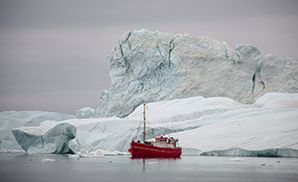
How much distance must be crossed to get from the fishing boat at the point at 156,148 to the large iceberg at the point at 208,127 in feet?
4.72

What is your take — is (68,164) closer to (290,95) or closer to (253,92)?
(290,95)

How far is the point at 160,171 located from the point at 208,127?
15.1 meters

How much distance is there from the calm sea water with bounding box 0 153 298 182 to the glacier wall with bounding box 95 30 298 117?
20847 mm

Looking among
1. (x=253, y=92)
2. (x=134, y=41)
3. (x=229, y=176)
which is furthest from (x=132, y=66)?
(x=229, y=176)

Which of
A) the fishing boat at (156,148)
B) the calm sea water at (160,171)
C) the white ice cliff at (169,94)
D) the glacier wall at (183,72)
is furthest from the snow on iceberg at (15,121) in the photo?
the calm sea water at (160,171)

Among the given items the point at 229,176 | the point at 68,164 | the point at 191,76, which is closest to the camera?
the point at 229,176

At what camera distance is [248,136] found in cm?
4591

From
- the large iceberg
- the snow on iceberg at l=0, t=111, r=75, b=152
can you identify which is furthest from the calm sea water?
the snow on iceberg at l=0, t=111, r=75, b=152

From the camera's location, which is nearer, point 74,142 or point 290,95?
point 74,142

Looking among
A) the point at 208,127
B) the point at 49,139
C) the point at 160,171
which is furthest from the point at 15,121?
the point at 160,171

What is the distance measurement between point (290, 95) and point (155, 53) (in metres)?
11.6

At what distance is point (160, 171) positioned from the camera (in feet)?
117

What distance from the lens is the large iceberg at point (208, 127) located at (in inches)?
1764

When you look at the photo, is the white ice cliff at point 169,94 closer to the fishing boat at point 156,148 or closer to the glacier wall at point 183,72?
the glacier wall at point 183,72
